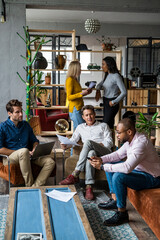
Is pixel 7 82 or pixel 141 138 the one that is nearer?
pixel 141 138

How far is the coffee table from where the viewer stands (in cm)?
226

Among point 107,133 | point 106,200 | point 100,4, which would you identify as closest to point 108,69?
point 100,4

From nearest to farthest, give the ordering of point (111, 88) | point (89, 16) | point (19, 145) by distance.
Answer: point (19, 145), point (111, 88), point (89, 16)

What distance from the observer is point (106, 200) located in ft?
12.2

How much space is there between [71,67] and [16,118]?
1531 mm

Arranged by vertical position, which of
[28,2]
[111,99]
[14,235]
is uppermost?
[28,2]

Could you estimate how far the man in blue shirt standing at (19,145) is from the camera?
3.73m

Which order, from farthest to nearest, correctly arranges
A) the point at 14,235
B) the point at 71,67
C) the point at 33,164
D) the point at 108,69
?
the point at 108,69
the point at 71,67
the point at 33,164
the point at 14,235

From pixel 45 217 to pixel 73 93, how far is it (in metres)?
2.91

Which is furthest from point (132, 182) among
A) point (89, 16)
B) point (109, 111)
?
point (89, 16)

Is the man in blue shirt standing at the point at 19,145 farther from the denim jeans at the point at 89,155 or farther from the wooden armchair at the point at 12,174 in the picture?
the denim jeans at the point at 89,155

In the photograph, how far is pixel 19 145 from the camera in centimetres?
401

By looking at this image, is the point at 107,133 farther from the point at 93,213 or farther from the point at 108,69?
the point at 108,69

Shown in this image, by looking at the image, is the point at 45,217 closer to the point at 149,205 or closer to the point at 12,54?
the point at 149,205
